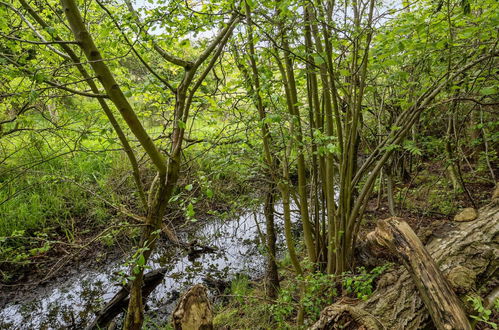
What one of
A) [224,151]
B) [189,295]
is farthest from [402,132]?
[189,295]

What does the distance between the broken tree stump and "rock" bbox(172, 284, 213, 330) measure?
→ 4.12 ft

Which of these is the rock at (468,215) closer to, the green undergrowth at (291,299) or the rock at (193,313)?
the green undergrowth at (291,299)

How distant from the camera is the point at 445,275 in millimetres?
1834

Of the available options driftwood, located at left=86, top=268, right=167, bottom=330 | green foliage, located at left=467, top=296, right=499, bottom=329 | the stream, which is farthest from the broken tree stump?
driftwood, located at left=86, top=268, right=167, bottom=330

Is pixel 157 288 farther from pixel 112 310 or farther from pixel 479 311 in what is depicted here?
pixel 479 311

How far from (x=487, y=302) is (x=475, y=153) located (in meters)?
3.46

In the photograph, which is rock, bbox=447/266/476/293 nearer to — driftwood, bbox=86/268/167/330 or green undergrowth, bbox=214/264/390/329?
green undergrowth, bbox=214/264/390/329

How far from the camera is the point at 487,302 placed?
173 centimetres

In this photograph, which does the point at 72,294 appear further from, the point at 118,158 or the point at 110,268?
the point at 118,158

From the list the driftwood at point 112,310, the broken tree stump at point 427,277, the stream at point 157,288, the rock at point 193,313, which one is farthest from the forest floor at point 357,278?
the driftwood at point 112,310

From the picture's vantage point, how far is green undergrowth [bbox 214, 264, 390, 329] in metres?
1.98

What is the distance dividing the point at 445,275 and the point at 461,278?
0.30ft

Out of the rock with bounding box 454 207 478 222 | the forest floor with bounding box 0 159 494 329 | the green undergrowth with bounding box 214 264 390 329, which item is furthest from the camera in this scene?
the forest floor with bounding box 0 159 494 329

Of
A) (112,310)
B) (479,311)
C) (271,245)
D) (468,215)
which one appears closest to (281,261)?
(271,245)
